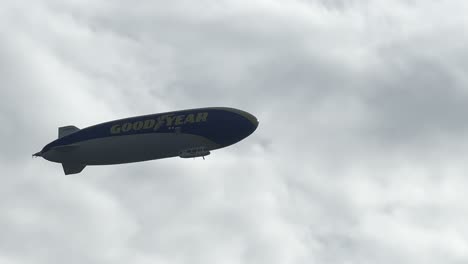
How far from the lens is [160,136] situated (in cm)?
15000

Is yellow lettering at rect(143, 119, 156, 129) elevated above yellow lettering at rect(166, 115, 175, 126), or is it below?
below

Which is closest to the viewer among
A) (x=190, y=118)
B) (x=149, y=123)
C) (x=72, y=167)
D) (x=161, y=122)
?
(x=190, y=118)

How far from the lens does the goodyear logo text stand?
15069 cm


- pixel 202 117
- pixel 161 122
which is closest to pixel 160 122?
pixel 161 122

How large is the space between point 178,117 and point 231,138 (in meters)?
9.81

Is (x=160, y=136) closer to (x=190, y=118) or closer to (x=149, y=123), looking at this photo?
(x=149, y=123)

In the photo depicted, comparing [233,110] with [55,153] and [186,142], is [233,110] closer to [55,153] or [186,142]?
[186,142]

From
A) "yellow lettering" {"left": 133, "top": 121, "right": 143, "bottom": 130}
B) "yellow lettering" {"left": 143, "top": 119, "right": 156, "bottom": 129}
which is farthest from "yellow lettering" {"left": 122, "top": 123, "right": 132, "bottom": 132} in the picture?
"yellow lettering" {"left": 143, "top": 119, "right": 156, "bottom": 129}

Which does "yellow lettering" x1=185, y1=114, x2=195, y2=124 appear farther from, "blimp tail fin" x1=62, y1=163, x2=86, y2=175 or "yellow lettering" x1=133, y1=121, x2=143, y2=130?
"blimp tail fin" x1=62, y1=163, x2=86, y2=175

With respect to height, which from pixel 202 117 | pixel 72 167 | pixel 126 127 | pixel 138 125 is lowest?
pixel 72 167

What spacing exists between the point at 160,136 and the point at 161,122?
2.62 meters

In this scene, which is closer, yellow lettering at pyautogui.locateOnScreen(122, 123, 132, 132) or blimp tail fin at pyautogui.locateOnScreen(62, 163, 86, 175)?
yellow lettering at pyautogui.locateOnScreen(122, 123, 132, 132)

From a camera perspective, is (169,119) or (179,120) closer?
(179,120)

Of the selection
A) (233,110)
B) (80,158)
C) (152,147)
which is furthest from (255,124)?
(80,158)
